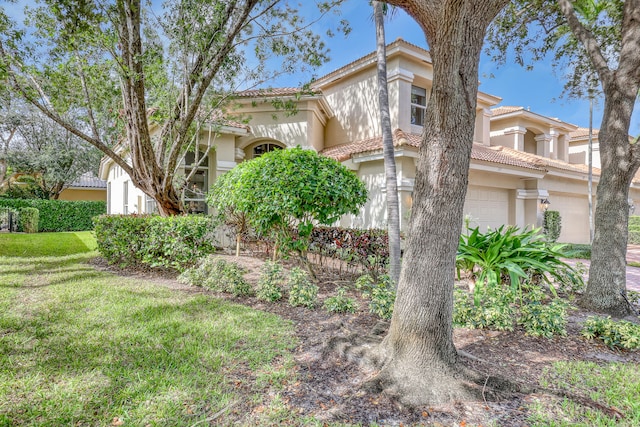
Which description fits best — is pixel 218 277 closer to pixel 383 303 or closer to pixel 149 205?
pixel 383 303

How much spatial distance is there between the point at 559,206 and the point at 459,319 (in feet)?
52.2

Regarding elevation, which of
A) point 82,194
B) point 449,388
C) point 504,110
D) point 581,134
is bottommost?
point 449,388

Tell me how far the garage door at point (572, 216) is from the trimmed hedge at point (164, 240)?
16.6 m

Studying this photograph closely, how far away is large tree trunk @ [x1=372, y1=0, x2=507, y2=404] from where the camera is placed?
2.81m

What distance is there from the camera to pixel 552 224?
48.7 feet

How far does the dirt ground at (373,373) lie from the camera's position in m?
2.55

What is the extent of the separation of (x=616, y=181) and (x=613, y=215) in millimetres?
549

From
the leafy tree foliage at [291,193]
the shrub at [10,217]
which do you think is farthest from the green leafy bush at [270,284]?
the shrub at [10,217]

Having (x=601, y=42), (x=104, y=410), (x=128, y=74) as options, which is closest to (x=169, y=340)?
(x=104, y=410)

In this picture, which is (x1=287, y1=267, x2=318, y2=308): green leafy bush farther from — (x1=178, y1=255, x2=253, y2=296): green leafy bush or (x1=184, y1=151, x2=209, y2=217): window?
(x1=184, y1=151, x2=209, y2=217): window

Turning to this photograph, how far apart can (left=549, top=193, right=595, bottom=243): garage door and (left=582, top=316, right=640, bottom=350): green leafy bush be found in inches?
558

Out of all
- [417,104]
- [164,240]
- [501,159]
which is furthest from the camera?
[417,104]

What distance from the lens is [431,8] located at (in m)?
2.93

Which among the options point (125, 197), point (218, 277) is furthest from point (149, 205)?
point (218, 277)
